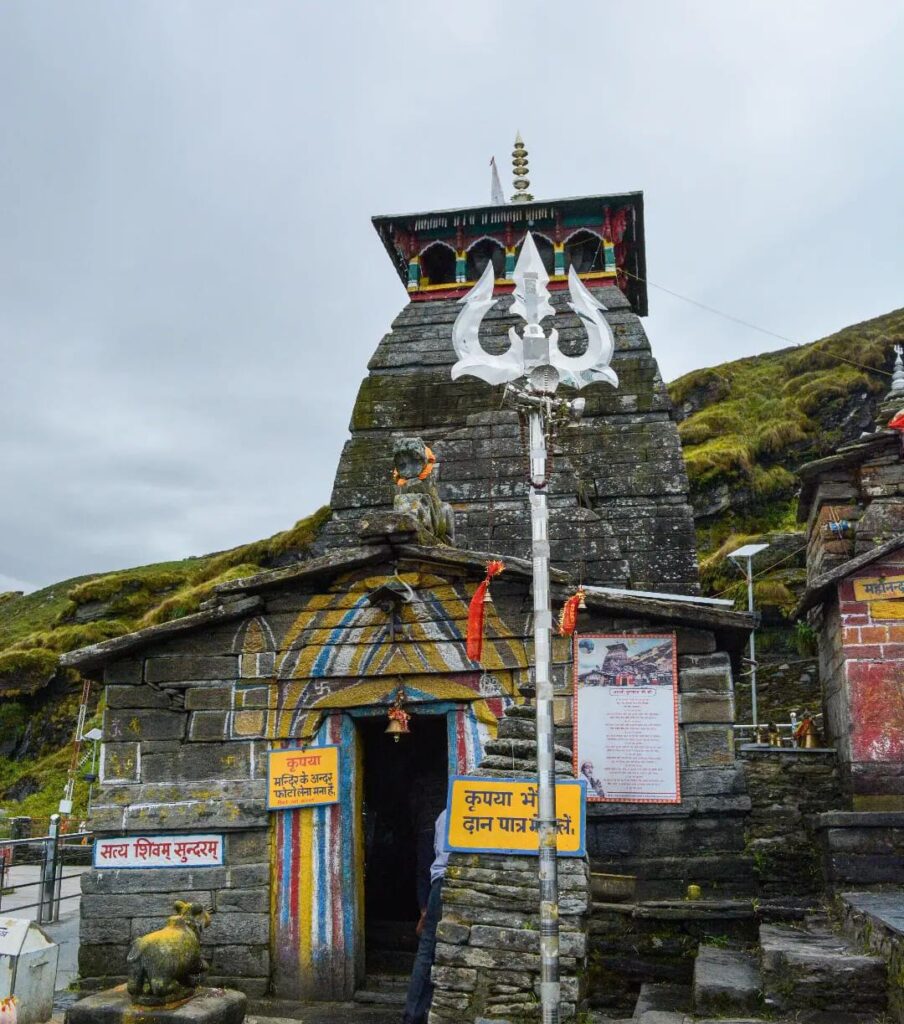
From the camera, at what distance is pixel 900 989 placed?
562 centimetres

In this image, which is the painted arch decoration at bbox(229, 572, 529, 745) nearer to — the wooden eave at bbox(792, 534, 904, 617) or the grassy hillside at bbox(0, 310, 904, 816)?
the wooden eave at bbox(792, 534, 904, 617)

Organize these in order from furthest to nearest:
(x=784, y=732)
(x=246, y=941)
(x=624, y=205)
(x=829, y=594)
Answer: (x=624, y=205), (x=784, y=732), (x=829, y=594), (x=246, y=941)

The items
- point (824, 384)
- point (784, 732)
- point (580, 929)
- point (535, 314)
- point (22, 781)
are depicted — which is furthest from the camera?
point (824, 384)

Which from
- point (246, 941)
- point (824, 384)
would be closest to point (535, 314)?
point (246, 941)

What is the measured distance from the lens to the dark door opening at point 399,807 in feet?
42.2

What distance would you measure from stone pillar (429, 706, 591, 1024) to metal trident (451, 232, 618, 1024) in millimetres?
468

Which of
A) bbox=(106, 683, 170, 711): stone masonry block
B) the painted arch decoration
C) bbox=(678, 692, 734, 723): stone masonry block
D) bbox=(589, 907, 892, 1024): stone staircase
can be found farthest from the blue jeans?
bbox=(106, 683, 170, 711): stone masonry block

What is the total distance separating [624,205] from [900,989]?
15.6 meters

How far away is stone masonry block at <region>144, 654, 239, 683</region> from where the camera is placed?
955 centimetres

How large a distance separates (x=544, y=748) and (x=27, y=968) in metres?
4.29

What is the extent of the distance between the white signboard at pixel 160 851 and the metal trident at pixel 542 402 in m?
3.97

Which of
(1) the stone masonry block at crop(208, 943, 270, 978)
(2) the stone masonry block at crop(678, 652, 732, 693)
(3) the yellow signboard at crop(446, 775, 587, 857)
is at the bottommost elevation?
(1) the stone masonry block at crop(208, 943, 270, 978)

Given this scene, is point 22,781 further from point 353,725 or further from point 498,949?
point 498,949

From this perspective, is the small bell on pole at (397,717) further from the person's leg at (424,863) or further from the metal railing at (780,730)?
the metal railing at (780,730)
